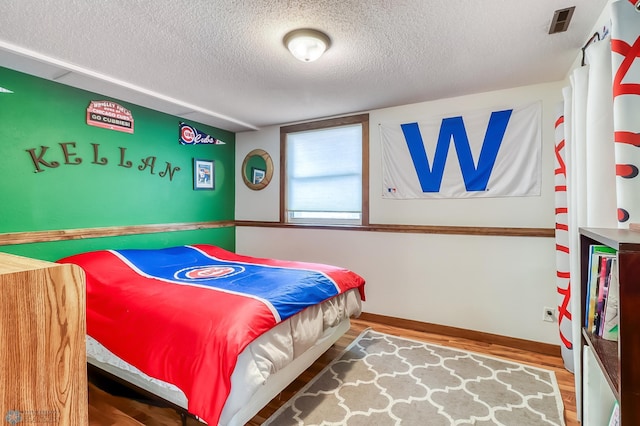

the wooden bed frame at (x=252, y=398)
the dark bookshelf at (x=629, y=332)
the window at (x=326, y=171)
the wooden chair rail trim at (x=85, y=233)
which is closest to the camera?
the dark bookshelf at (x=629, y=332)

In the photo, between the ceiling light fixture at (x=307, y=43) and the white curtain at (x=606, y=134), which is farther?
the ceiling light fixture at (x=307, y=43)

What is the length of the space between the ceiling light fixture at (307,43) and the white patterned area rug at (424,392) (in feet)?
7.12

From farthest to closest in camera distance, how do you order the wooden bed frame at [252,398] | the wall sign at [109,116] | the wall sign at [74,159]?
the wall sign at [109,116]
the wall sign at [74,159]
the wooden bed frame at [252,398]

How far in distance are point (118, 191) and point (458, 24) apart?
306cm

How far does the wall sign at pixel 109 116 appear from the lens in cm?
274

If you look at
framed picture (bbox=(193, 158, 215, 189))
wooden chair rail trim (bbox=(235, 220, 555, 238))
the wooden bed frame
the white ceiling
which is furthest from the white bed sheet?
framed picture (bbox=(193, 158, 215, 189))

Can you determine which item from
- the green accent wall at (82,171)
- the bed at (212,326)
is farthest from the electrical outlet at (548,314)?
the green accent wall at (82,171)

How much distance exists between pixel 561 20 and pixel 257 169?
10.6 feet

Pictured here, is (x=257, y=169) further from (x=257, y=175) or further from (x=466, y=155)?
(x=466, y=155)

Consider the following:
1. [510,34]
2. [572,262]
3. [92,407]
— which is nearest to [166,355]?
[92,407]

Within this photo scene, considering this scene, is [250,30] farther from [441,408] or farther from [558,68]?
[441,408]

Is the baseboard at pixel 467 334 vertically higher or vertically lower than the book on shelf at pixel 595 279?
lower

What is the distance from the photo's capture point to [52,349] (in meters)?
0.44

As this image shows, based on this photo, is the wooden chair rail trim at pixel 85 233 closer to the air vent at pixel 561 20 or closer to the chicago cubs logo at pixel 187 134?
the chicago cubs logo at pixel 187 134
